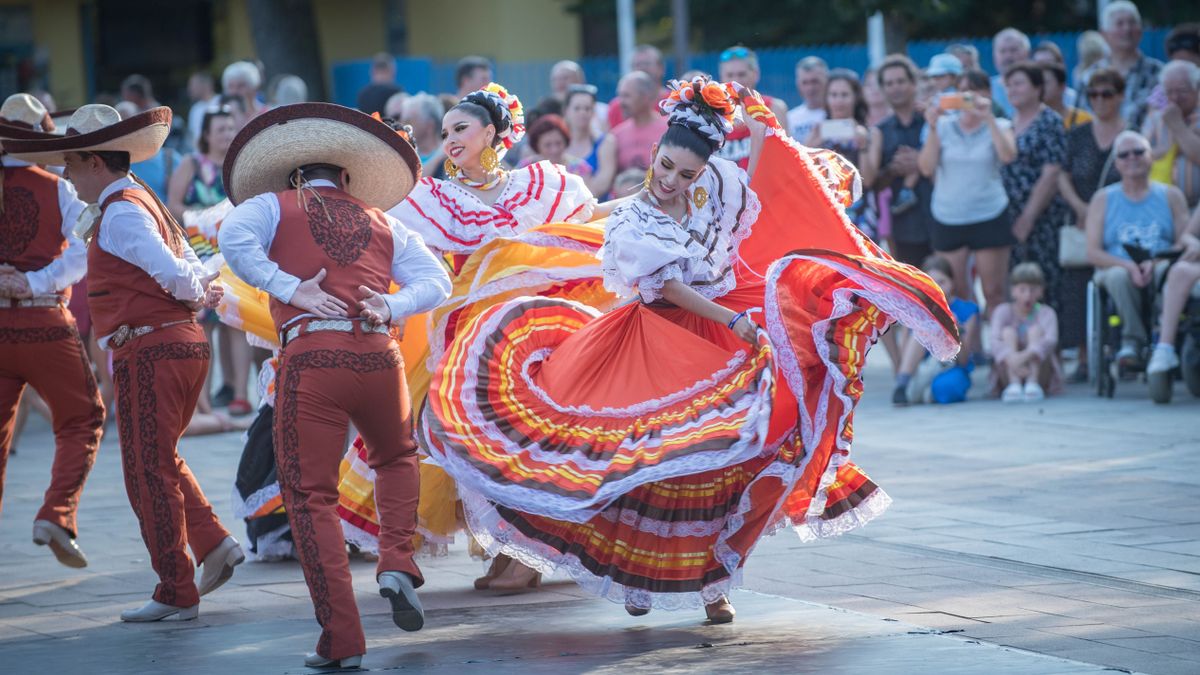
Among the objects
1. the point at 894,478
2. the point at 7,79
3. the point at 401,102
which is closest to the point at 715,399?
the point at 894,478

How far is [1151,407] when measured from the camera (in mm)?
11086

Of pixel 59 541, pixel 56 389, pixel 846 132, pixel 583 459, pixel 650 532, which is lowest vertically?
pixel 59 541

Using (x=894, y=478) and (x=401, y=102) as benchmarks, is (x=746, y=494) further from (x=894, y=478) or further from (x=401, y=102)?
(x=401, y=102)

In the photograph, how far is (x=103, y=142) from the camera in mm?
6602

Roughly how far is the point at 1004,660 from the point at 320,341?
7.83 feet

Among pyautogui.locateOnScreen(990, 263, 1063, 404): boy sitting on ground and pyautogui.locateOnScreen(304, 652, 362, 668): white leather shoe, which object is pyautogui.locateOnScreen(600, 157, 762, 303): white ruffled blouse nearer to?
pyautogui.locateOnScreen(304, 652, 362, 668): white leather shoe

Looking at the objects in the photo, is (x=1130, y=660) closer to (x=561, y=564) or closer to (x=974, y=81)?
(x=561, y=564)

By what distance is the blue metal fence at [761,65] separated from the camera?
22.9 m

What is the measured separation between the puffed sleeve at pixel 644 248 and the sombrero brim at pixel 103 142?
73.1 inches

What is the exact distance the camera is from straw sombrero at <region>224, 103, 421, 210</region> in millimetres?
5926

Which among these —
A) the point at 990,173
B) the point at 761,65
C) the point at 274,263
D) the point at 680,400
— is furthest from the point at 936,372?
the point at 761,65

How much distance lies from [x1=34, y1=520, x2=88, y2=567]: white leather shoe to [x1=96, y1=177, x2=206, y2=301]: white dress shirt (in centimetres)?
146

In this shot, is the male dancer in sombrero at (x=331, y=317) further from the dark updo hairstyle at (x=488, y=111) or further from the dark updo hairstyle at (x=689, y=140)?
the dark updo hairstyle at (x=488, y=111)

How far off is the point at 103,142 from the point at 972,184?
727cm
